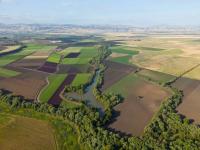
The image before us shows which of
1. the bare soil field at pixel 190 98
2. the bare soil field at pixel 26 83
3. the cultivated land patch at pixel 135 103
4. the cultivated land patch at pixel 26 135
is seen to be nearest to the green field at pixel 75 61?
the bare soil field at pixel 26 83

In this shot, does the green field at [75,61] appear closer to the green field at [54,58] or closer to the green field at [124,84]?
the green field at [54,58]

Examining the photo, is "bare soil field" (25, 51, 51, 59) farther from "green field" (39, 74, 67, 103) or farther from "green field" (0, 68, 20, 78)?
"green field" (39, 74, 67, 103)

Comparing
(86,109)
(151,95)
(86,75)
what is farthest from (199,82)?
(86,109)

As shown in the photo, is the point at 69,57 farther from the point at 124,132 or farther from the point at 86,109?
the point at 124,132

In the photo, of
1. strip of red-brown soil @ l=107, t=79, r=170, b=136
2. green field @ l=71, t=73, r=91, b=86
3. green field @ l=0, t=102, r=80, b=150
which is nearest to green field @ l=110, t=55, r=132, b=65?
green field @ l=71, t=73, r=91, b=86

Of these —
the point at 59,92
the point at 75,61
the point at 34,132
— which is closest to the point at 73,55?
the point at 75,61

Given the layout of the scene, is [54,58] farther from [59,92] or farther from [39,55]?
[59,92]
